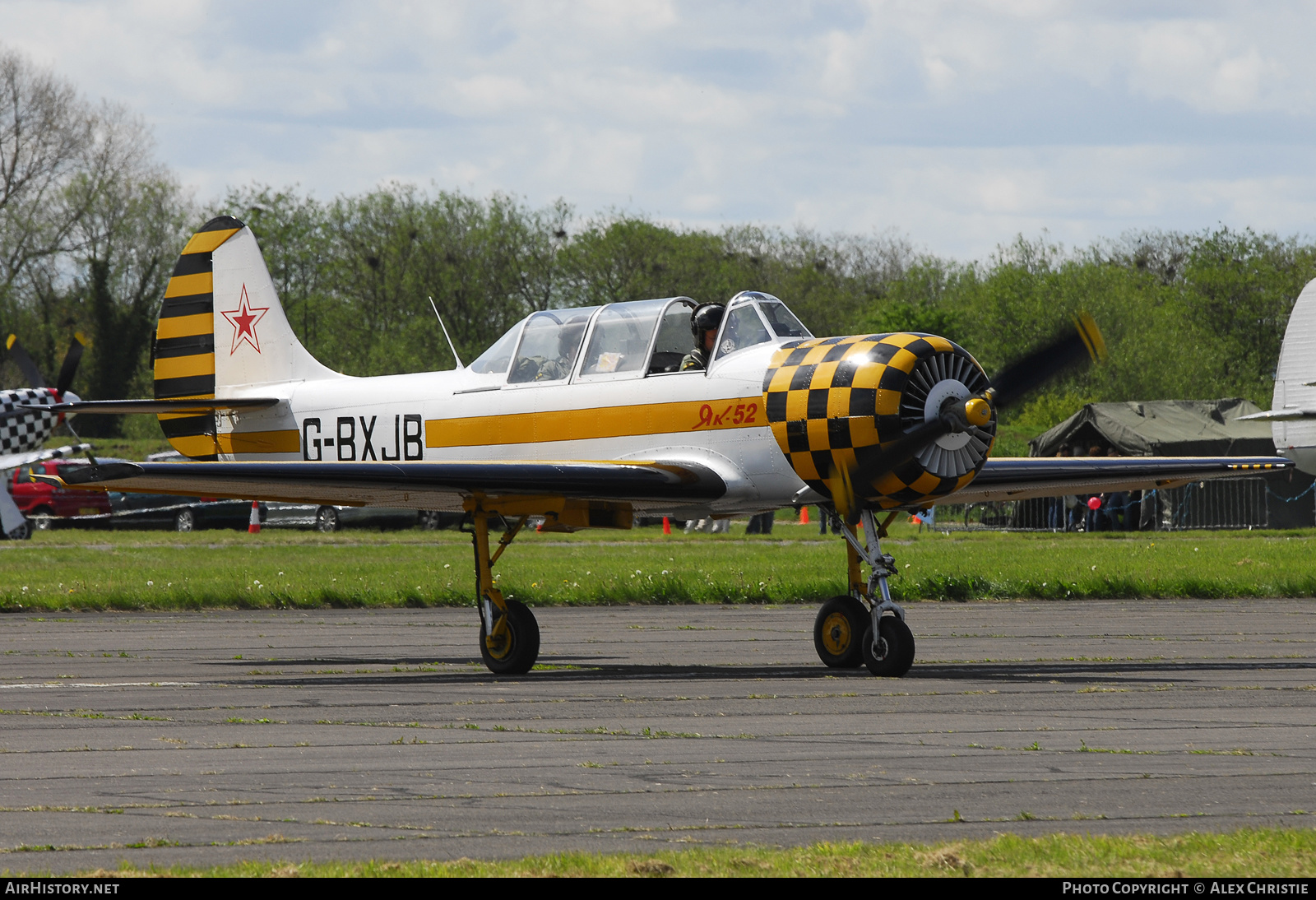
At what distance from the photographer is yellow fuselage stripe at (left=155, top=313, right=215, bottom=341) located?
1777 cm

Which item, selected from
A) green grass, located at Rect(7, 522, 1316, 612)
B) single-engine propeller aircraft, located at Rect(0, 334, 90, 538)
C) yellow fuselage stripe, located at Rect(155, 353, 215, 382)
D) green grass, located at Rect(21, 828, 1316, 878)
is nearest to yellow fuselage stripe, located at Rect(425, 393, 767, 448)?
yellow fuselage stripe, located at Rect(155, 353, 215, 382)

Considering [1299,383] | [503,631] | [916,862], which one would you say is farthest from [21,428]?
[916,862]

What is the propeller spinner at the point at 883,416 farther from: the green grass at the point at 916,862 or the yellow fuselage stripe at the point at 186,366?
the yellow fuselage stripe at the point at 186,366

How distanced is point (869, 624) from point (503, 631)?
321 cm

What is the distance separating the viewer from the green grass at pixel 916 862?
194 inches

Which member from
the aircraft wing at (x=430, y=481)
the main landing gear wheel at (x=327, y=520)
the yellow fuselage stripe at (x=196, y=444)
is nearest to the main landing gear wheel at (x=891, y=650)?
the aircraft wing at (x=430, y=481)

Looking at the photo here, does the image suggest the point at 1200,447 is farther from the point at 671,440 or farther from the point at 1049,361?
the point at 671,440

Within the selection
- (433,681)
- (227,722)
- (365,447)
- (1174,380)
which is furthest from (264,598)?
(1174,380)

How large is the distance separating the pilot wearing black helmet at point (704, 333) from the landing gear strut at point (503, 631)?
2.34 m

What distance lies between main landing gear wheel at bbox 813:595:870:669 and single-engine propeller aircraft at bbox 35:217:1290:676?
2cm

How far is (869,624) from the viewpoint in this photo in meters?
12.2

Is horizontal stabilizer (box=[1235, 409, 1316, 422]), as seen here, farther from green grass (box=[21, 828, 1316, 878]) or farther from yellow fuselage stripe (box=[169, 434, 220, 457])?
green grass (box=[21, 828, 1316, 878])

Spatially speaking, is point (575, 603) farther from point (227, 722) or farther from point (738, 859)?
point (738, 859)

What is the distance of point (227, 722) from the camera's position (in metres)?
9.02
